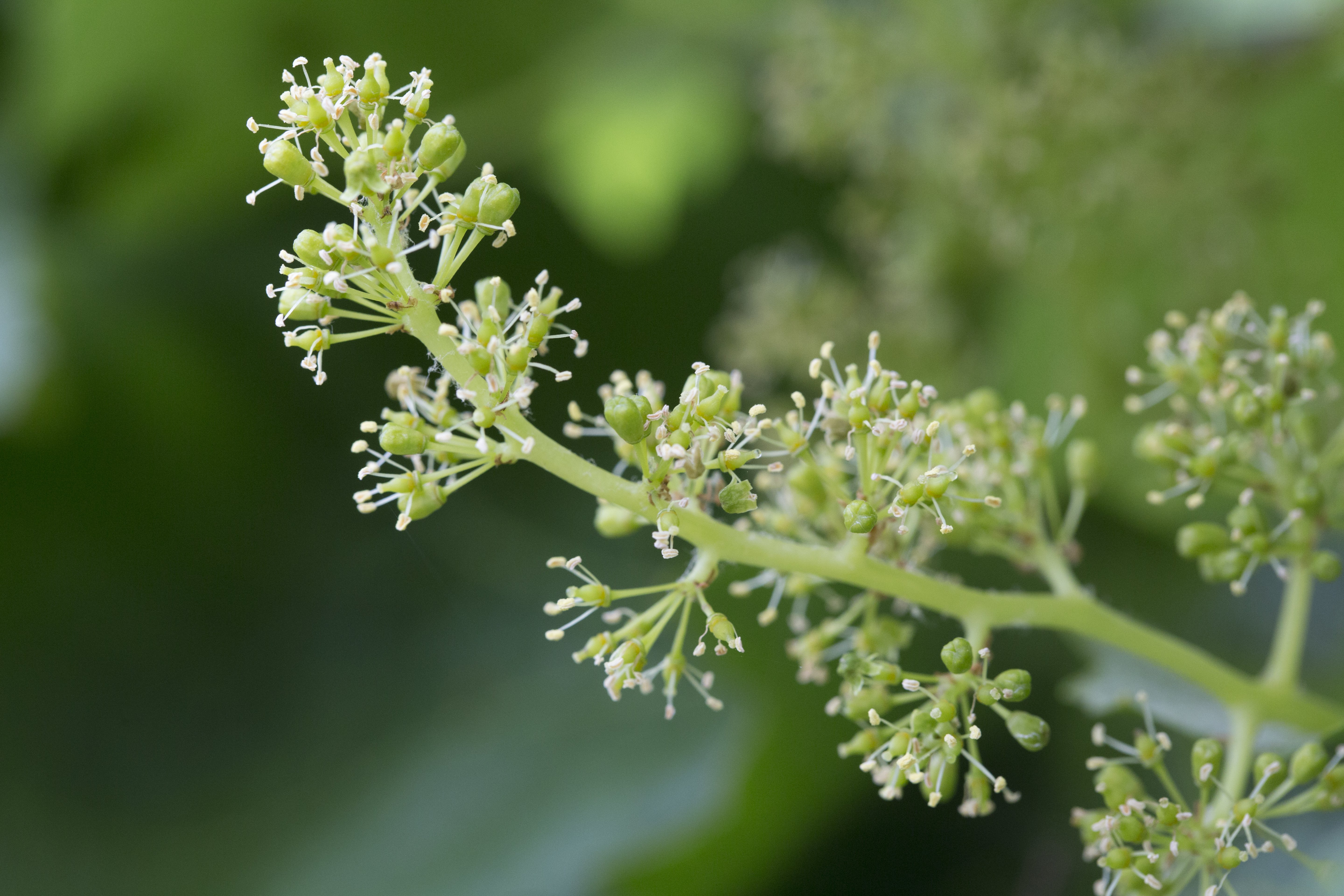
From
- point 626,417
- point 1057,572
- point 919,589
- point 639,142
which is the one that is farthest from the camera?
point 639,142

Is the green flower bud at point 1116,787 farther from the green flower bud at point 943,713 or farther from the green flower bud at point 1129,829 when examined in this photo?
the green flower bud at point 943,713

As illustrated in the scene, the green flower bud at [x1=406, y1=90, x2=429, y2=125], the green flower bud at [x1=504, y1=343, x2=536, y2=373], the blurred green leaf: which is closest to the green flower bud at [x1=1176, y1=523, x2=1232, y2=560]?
the green flower bud at [x1=504, y1=343, x2=536, y2=373]

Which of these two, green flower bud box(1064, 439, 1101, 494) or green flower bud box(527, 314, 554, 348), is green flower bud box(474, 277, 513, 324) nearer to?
green flower bud box(527, 314, 554, 348)

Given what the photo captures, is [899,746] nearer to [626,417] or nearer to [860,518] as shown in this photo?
[860,518]

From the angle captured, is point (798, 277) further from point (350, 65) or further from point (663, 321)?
point (350, 65)

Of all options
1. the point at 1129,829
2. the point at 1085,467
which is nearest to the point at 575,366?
the point at 1085,467

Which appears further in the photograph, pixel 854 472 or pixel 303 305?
pixel 854 472
